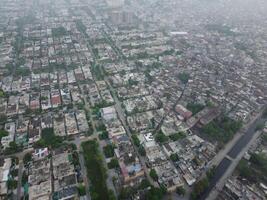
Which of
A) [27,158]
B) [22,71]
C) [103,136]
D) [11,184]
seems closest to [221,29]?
[103,136]

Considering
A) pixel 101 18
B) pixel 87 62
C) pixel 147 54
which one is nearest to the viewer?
pixel 87 62

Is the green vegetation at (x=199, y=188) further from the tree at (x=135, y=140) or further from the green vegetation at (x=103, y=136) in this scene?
the green vegetation at (x=103, y=136)

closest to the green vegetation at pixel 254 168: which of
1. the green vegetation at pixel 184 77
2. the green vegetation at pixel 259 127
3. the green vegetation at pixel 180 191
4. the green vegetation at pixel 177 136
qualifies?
the green vegetation at pixel 259 127

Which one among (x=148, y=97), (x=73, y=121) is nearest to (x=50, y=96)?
(x=73, y=121)

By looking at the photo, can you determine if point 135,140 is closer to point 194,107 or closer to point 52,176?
point 52,176

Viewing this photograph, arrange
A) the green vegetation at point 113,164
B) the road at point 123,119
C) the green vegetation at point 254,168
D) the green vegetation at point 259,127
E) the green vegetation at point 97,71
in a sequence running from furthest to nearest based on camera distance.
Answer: the green vegetation at point 97,71 → the green vegetation at point 259,127 → the green vegetation at point 113,164 → the green vegetation at point 254,168 → the road at point 123,119

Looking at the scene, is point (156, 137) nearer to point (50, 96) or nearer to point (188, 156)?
point (188, 156)
